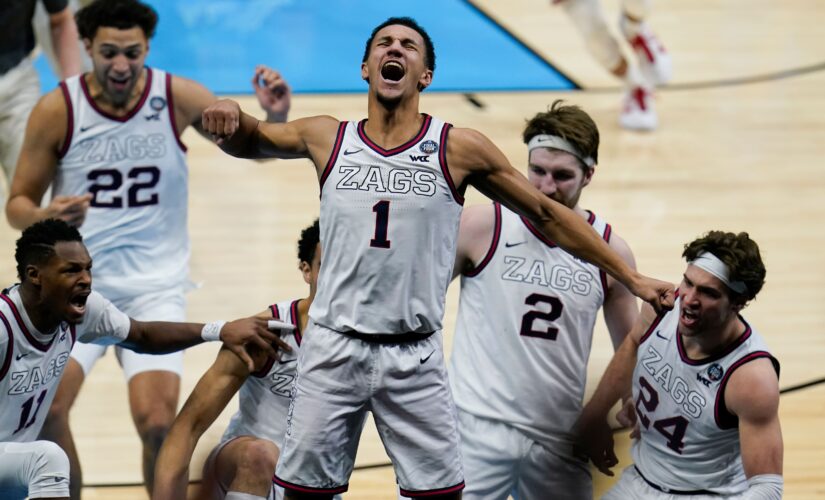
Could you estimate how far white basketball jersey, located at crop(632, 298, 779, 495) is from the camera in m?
4.79

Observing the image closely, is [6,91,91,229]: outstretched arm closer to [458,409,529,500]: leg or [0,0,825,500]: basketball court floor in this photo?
[0,0,825,500]: basketball court floor

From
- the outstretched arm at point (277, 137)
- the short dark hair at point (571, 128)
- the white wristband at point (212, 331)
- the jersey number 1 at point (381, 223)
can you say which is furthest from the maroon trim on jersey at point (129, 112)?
the jersey number 1 at point (381, 223)

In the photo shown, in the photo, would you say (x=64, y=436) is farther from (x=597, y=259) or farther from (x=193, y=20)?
(x=193, y=20)

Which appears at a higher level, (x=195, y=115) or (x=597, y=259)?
(x=195, y=115)

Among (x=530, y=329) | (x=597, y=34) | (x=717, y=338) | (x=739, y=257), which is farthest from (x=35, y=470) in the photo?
(x=597, y=34)

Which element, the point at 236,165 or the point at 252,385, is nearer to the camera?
the point at 252,385

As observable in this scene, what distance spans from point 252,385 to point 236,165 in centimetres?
534

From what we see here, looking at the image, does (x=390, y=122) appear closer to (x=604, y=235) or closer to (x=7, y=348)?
(x=604, y=235)

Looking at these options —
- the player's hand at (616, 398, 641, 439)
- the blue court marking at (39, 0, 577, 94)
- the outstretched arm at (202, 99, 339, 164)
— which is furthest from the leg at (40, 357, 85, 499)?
the blue court marking at (39, 0, 577, 94)

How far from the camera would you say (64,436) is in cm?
549

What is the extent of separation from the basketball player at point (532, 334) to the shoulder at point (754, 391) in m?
0.58

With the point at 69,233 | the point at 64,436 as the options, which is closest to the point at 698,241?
the point at 69,233

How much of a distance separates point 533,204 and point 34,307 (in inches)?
65.2

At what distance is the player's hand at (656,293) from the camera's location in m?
4.47
